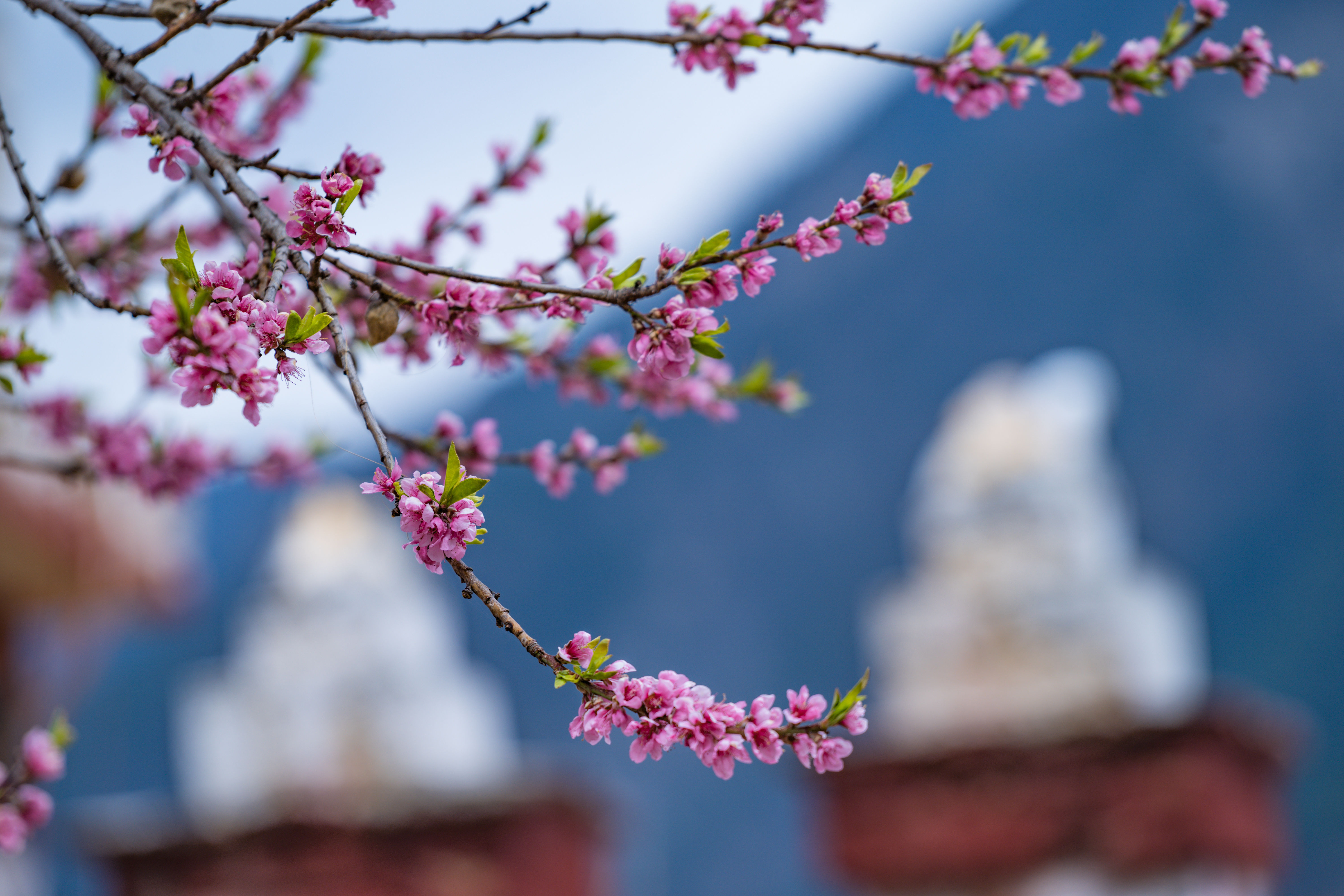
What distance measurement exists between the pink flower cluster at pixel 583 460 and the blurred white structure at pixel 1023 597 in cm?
290

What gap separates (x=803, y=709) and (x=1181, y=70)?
1.06 metres

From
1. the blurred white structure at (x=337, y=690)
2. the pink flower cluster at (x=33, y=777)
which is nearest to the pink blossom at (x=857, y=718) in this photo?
the pink flower cluster at (x=33, y=777)

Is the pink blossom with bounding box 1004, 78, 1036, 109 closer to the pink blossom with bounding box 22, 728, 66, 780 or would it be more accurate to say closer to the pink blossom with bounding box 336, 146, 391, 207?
the pink blossom with bounding box 336, 146, 391, 207

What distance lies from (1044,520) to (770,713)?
4.18 metres

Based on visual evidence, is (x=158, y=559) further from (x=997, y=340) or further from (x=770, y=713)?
(x=997, y=340)

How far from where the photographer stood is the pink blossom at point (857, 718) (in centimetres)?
113

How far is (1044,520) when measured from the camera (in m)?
A: 5.07

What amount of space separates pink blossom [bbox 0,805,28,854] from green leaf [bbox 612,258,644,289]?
1.14 metres

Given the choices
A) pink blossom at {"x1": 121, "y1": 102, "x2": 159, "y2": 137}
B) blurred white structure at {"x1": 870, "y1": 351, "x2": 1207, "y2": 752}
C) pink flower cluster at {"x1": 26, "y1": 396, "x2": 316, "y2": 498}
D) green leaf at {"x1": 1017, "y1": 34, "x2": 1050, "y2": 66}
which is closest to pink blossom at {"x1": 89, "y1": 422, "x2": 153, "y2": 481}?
pink flower cluster at {"x1": 26, "y1": 396, "x2": 316, "y2": 498}

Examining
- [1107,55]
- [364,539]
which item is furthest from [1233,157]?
[364,539]

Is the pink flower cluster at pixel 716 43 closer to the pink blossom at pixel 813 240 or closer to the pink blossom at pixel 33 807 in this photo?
the pink blossom at pixel 813 240

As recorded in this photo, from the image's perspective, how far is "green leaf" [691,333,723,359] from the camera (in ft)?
3.65

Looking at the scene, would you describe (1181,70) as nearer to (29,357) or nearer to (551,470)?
(551,470)

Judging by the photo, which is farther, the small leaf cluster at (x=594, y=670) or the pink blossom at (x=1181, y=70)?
the pink blossom at (x=1181, y=70)
